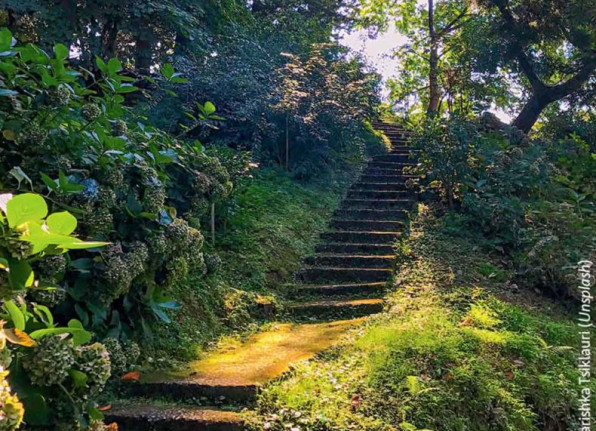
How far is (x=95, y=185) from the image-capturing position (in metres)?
2.35

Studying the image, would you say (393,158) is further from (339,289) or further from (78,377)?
(78,377)

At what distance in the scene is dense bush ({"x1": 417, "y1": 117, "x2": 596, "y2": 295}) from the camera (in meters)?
4.79

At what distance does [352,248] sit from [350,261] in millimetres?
408

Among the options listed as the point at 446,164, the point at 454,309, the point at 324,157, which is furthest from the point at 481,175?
the point at 454,309

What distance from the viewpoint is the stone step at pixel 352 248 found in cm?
554

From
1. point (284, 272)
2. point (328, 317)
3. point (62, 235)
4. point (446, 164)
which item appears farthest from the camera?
point (446, 164)

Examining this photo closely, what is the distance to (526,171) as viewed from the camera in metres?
6.04

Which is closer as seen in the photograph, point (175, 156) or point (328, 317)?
point (175, 156)

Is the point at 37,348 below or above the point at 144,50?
below

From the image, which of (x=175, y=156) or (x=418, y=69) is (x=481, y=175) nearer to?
(x=175, y=156)

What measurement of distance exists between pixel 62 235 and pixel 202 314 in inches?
108

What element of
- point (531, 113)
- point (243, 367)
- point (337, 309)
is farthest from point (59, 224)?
point (531, 113)

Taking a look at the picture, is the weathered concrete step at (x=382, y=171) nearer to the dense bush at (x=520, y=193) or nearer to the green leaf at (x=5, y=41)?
the dense bush at (x=520, y=193)

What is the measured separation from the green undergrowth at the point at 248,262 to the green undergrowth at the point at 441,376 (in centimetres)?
94
